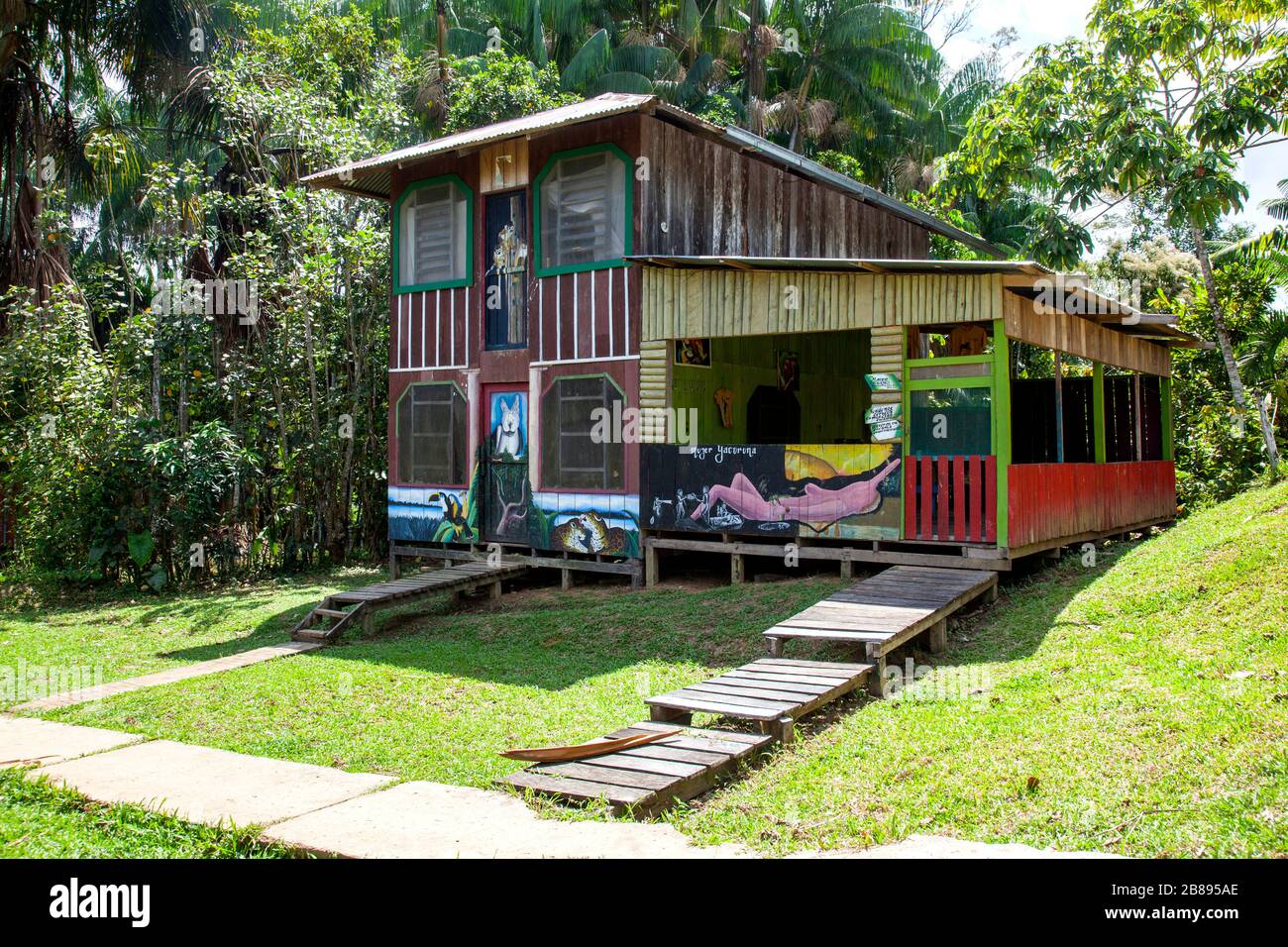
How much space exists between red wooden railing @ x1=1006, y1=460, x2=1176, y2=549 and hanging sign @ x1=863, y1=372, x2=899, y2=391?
4.94 ft

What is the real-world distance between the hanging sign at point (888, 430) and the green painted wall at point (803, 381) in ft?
9.90

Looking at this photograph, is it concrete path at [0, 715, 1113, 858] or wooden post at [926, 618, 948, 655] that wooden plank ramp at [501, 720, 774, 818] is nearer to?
concrete path at [0, 715, 1113, 858]

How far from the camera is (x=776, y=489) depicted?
12445mm

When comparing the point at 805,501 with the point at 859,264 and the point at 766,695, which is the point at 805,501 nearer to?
the point at 859,264

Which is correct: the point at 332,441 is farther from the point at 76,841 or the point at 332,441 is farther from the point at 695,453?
the point at 76,841

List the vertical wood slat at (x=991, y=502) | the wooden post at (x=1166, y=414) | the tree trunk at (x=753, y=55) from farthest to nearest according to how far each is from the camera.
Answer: the tree trunk at (x=753, y=55) → the wooden post at (x=1166, y=414) → the vertical wood slat at (x=991, y=502)

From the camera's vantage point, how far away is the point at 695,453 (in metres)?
13.1

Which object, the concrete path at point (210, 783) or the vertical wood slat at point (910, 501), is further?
the vertical wood slat at point (910, 501)

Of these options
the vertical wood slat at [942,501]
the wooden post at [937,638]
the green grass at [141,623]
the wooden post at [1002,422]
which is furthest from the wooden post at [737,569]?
the green grass at [141,623]

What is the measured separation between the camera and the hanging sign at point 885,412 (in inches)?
453

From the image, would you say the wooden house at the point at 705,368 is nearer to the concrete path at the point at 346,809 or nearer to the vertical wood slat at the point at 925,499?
the vertical wood slat at the point at 925,499

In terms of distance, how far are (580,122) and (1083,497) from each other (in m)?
7.76

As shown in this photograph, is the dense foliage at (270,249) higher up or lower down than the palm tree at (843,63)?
lower down

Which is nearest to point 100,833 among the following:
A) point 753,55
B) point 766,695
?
point 766,695
